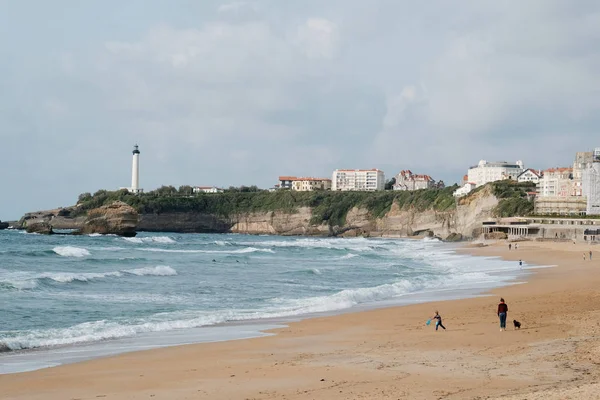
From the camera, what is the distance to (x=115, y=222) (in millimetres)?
91562

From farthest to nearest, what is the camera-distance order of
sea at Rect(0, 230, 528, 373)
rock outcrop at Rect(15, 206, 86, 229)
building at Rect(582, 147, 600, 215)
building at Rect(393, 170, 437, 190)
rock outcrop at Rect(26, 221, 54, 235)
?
building at Rect(393, 170, 437, 190), rock outcrop at Rect(15, 206, 86, 229), rock outcrop at Rect(26, 221, 54, 235), building at Rect(582, 147, 600, 215), sea at Rect(0, 230, 528, 373)

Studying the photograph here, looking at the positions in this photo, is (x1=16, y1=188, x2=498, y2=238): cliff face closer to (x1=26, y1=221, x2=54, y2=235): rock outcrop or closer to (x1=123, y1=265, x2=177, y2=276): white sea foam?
(x1=26, y1=221, x2=54, y2=235): rock outcrop

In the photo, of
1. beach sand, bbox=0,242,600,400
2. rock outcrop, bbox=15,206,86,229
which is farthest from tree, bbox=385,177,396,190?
beach sand, bbox=0,242,600,400

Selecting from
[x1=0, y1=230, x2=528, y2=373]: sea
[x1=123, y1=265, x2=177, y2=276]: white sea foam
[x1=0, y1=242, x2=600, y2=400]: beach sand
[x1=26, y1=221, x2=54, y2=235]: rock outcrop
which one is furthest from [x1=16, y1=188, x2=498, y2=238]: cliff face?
[x1=0, y1=242, x2=600, y2=400]: beach sand

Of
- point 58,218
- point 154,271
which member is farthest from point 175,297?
point 58,218

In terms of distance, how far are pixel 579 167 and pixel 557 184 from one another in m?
5.05

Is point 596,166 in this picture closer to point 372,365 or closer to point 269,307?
point 269,307

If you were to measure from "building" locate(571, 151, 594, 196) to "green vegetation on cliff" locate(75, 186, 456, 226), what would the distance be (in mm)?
19270

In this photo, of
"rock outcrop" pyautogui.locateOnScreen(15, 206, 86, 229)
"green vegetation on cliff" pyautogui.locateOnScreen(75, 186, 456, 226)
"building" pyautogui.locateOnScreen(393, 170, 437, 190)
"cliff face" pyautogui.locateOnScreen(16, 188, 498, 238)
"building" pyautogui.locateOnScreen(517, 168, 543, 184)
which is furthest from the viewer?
"building" pyautogui.locateOnScreen(393, 170, 437, 190)

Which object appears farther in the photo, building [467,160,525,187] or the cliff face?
building [467,160,525,187]

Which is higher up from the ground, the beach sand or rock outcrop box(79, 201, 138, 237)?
rock outcrop box(79, 201, 138, 237)

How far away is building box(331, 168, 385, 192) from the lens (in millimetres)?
176750

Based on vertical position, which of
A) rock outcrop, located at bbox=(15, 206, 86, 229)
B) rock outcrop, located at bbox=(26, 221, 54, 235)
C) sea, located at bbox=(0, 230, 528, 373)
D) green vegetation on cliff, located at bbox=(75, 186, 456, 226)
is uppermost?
green vegetation on cliff, located at bbox=(75, 186, 456, 226)

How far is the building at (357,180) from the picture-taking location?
580 ft
